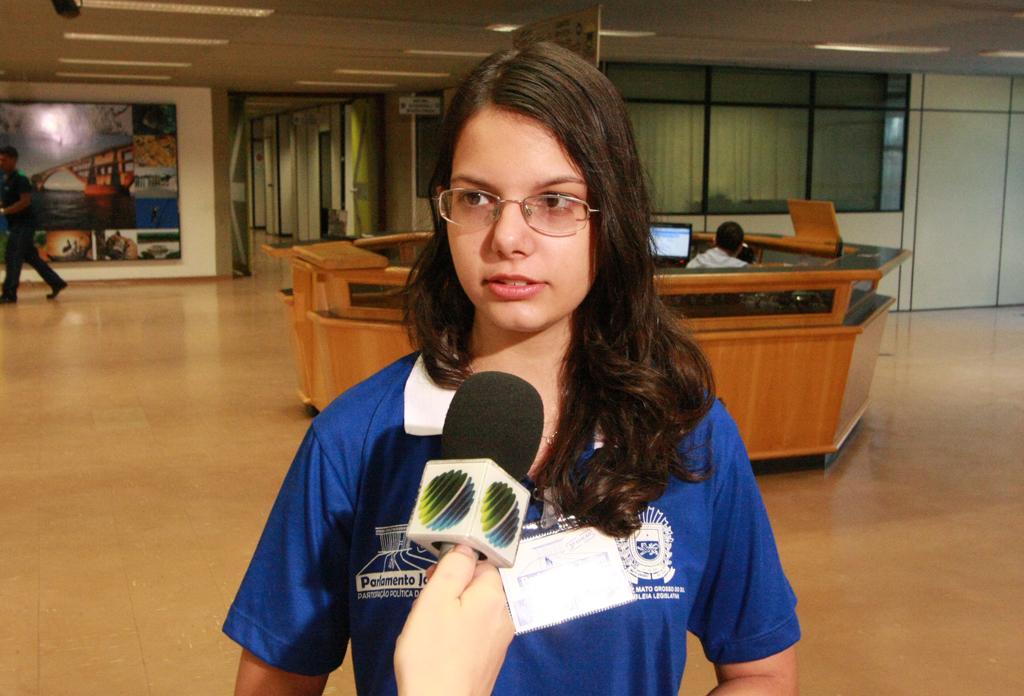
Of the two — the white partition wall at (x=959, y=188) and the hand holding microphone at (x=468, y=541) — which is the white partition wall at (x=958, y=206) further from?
the hand holding microphone at (x=468, y=541)

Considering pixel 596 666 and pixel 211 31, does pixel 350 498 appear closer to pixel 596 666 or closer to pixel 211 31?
pixel 596 666

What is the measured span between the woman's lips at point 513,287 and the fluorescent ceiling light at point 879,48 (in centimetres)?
1002

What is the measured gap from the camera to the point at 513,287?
115 cm

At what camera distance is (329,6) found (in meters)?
7.84

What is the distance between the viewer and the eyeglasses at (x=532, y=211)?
45.0 inches

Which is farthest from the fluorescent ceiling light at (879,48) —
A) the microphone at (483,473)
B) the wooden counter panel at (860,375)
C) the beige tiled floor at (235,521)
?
the microphone at (483,473)

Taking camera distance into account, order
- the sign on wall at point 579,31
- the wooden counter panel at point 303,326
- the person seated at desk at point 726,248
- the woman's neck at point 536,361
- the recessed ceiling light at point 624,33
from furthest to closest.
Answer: the recessed ceiling light at point 624,33 < the person seated at desk at point 726,248 < the wooden counter panel at point 303,326 < the sign on wall at point 579,31 < the woman's neck at point 536,361

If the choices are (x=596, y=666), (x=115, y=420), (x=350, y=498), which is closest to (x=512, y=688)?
(x=596, y=666)

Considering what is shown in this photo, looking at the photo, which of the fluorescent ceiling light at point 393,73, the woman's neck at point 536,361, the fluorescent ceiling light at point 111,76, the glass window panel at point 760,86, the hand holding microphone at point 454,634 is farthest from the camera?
the fluorescent ceiling light at point 111,76

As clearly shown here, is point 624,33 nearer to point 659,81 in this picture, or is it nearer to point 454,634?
point 659,81

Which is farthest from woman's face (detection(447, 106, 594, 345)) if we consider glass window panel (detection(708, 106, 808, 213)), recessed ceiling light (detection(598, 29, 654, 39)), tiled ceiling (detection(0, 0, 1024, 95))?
glass window panel (detection(708, 106, 808, 213))

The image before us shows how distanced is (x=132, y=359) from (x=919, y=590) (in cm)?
706

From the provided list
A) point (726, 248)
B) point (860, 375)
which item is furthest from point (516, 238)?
point (726, 248)

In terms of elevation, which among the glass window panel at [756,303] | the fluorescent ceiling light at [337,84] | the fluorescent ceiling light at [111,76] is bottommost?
the glass window panel at [756,303]
